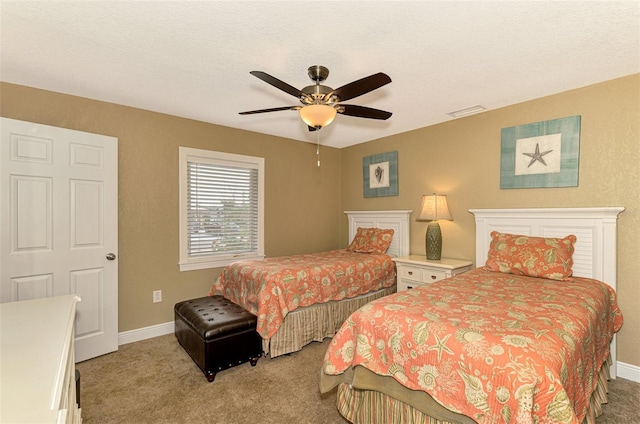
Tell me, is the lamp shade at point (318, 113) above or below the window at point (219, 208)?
above

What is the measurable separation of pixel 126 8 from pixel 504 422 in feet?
8.91

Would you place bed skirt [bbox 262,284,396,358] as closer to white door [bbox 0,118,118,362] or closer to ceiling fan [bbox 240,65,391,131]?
white door [bbox 0,118,118,362]

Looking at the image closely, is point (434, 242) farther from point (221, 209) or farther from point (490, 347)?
point (221, 209)

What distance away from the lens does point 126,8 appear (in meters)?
1.68

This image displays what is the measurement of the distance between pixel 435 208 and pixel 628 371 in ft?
6.84

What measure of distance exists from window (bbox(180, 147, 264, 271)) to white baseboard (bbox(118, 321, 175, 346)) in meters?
0.65

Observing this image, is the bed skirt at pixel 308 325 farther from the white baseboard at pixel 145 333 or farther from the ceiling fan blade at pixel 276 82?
the ceiling fan blade at pixel 276 82

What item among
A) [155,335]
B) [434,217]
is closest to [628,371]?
[434,217]

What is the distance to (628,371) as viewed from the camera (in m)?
2.50

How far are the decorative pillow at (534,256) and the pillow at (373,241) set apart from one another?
4.50ft

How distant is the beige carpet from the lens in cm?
203

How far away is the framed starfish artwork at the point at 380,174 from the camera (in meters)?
4.29

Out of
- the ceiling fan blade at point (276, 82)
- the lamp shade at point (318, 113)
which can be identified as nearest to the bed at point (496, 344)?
the lamp shade at point (318, 113)

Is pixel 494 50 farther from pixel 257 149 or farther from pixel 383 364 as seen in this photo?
pixel 257 149
